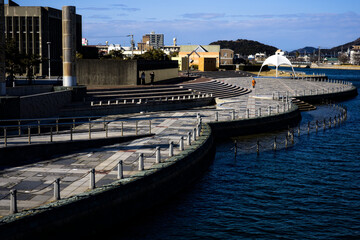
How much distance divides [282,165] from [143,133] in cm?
936

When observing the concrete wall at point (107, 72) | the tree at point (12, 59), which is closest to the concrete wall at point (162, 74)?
the concrete wall at point (107, 72)

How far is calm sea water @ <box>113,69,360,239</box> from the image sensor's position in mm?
17000

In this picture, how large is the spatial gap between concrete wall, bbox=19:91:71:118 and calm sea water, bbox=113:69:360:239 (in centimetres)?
1300

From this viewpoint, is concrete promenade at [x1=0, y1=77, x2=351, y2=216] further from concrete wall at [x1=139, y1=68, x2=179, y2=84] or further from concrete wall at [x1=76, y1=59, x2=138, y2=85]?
concrete wall at [x1=139, y1=68, x2=179, y2=84]

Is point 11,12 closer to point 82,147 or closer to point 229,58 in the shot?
point 82,147

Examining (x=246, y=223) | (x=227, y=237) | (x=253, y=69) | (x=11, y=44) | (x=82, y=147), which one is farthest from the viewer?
(x=253, y=69)

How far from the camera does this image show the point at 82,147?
918 inches

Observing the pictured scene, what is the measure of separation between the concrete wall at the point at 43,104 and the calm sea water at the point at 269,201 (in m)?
13.0

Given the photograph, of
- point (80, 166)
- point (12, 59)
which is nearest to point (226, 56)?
point (12, 59)

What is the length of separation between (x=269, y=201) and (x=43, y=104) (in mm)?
18882

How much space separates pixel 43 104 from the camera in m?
31.4

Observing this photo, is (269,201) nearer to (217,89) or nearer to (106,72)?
(106,72)

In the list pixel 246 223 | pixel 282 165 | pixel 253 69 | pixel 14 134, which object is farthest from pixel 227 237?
pixel 253 69

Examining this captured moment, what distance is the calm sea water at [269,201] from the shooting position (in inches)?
669
